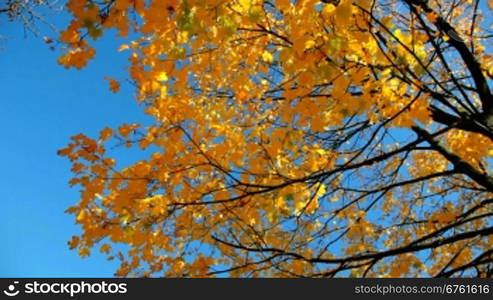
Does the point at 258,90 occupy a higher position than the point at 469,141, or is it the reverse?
the point at 258,90

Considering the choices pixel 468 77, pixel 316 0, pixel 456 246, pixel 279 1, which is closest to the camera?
pixel 316 0

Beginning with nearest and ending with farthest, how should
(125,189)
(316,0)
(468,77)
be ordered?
(316,0)
(125,189)
(468,77)

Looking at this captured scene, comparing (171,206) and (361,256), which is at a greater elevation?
(171,206)

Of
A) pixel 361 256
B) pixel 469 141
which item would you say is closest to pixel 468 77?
pixel 469 141

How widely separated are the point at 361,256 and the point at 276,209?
902mm

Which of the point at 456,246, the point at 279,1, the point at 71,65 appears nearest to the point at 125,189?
the point at 71,65

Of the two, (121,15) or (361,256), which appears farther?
(361,256)

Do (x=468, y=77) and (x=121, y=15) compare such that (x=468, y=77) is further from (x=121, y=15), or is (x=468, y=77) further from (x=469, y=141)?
(x=121, y=15)

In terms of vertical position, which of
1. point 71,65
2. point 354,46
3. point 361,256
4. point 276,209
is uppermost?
point 71,65

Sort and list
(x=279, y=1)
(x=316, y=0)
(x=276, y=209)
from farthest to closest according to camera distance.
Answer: (x=276, y=209) → (x=279, y=1) → (x=316, y=0)

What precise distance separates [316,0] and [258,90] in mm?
2150

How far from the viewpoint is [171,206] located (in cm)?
344

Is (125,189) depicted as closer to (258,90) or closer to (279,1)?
(279,1)

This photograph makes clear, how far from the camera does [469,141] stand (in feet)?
15.6
